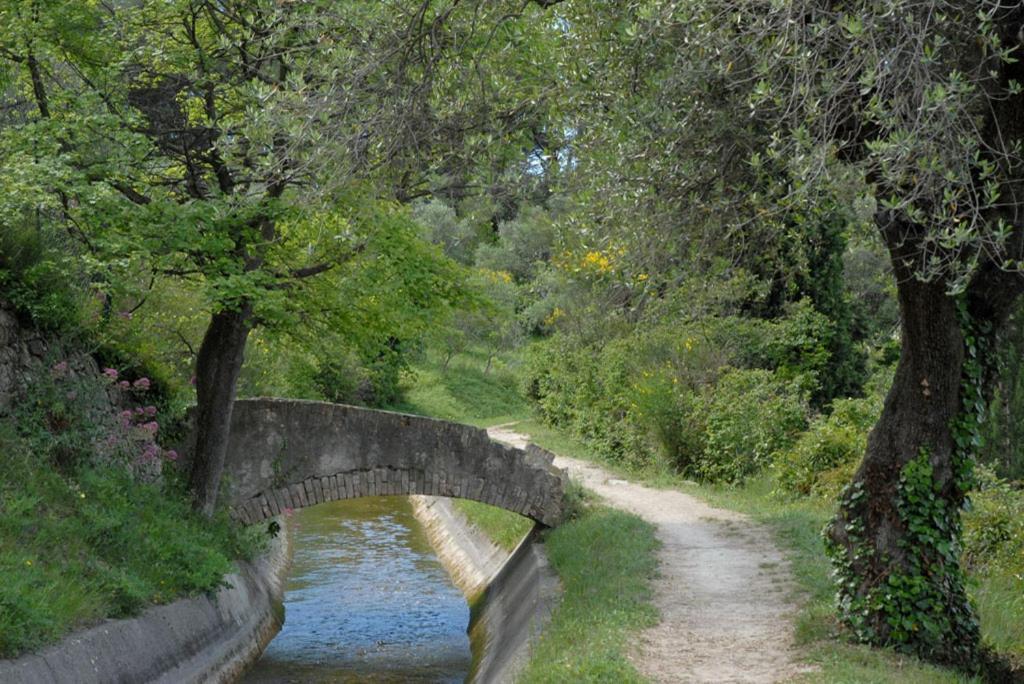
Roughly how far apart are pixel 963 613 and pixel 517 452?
8871 millimetres

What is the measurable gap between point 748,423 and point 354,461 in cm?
862

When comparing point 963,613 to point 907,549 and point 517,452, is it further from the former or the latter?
point 517,452

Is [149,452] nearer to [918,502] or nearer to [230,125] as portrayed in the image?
[230,125]

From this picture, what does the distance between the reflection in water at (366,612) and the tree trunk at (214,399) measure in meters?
2.66

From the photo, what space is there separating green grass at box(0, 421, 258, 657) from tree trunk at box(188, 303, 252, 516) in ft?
1.92

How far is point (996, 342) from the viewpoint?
10.3 metres

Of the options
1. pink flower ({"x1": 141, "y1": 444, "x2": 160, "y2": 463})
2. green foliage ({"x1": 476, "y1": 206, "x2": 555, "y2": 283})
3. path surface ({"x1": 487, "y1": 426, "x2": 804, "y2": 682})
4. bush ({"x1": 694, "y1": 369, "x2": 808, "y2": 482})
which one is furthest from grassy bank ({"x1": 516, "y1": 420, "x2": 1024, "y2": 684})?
green foliage ({"x1": 476, "y1": 206, "x2": 555, "y2": 283})

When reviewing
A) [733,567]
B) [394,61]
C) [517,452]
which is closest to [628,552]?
[733,567]

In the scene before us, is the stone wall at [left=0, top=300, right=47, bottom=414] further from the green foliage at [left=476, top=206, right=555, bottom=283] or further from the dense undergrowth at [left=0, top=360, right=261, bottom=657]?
the green foliage at [left=476, top=206, right=555, bottom=283]

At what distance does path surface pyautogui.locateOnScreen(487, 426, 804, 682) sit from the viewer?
10.1 meters

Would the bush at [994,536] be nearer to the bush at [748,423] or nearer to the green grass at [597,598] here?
the green grass at [597,598]

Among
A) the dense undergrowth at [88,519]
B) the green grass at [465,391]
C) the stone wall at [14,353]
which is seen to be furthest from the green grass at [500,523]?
the green grass at [465,391]

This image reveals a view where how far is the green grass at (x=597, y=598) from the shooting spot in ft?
33.4

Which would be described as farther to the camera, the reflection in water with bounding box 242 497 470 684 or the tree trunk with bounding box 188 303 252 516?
the reflection in water with bounding box 242 497 470 684
